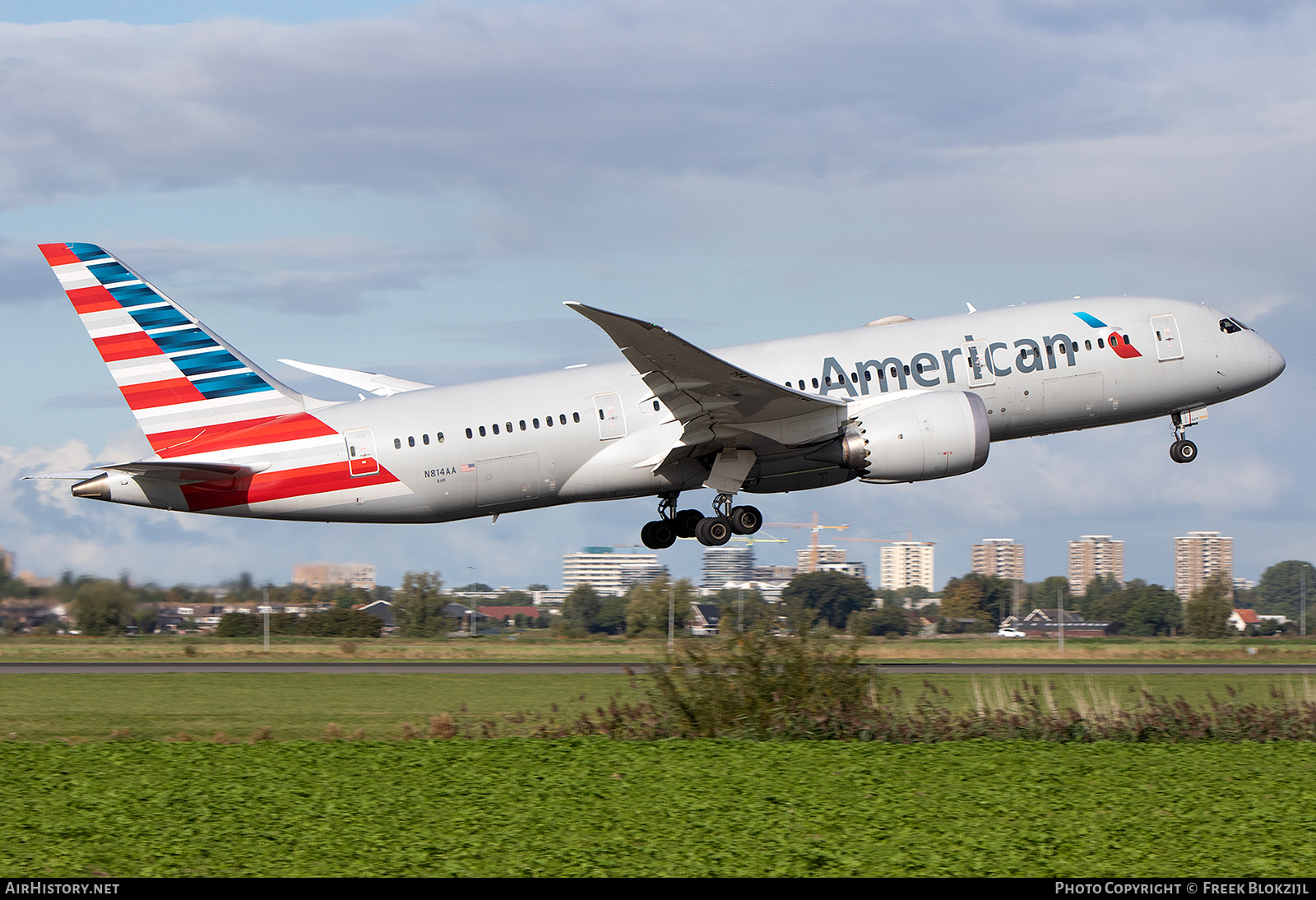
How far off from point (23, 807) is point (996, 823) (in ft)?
39.3

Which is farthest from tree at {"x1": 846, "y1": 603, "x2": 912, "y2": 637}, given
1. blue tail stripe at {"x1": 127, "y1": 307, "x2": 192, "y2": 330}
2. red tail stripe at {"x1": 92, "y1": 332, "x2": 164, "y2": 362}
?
red tail stripe at {"x1": 92, "y1": 332, "x2": 164, "y2": 362}

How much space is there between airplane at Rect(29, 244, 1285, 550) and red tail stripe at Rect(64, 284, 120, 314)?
0.05m

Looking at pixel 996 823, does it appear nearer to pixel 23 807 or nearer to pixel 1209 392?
pixel 23 807

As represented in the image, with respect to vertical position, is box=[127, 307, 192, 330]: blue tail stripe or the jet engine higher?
box=[127, 307, 192, 330]: blue tail stripe

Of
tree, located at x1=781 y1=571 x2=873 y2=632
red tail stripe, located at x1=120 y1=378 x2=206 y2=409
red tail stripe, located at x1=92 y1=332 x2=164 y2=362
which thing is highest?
red tail stripe, located at x1=92 y1=332 x2=164 y2=362

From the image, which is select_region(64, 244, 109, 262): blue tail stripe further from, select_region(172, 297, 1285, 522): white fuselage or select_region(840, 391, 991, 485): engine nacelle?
select_region(840, 391, 991, 485): engine nacelle

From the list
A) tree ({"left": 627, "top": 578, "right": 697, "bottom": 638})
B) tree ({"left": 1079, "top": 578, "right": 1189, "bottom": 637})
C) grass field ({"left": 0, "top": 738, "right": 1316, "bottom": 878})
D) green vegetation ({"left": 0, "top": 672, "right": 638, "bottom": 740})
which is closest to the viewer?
grass field ({"left": 0, "top": 738, "right": 1316, "bottom": 878})

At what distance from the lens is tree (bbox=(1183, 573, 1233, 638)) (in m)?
71.5

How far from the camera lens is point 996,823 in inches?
591

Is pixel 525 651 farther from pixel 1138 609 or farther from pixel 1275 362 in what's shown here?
pixel 1138 609

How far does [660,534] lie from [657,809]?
77.1 feet

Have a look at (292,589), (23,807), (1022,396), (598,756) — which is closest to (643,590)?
(292,589)

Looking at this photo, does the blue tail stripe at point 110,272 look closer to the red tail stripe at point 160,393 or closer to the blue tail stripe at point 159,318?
the blue tail stripe at point 159,318

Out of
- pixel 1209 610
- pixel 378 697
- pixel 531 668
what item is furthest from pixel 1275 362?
pixel 1209 610
